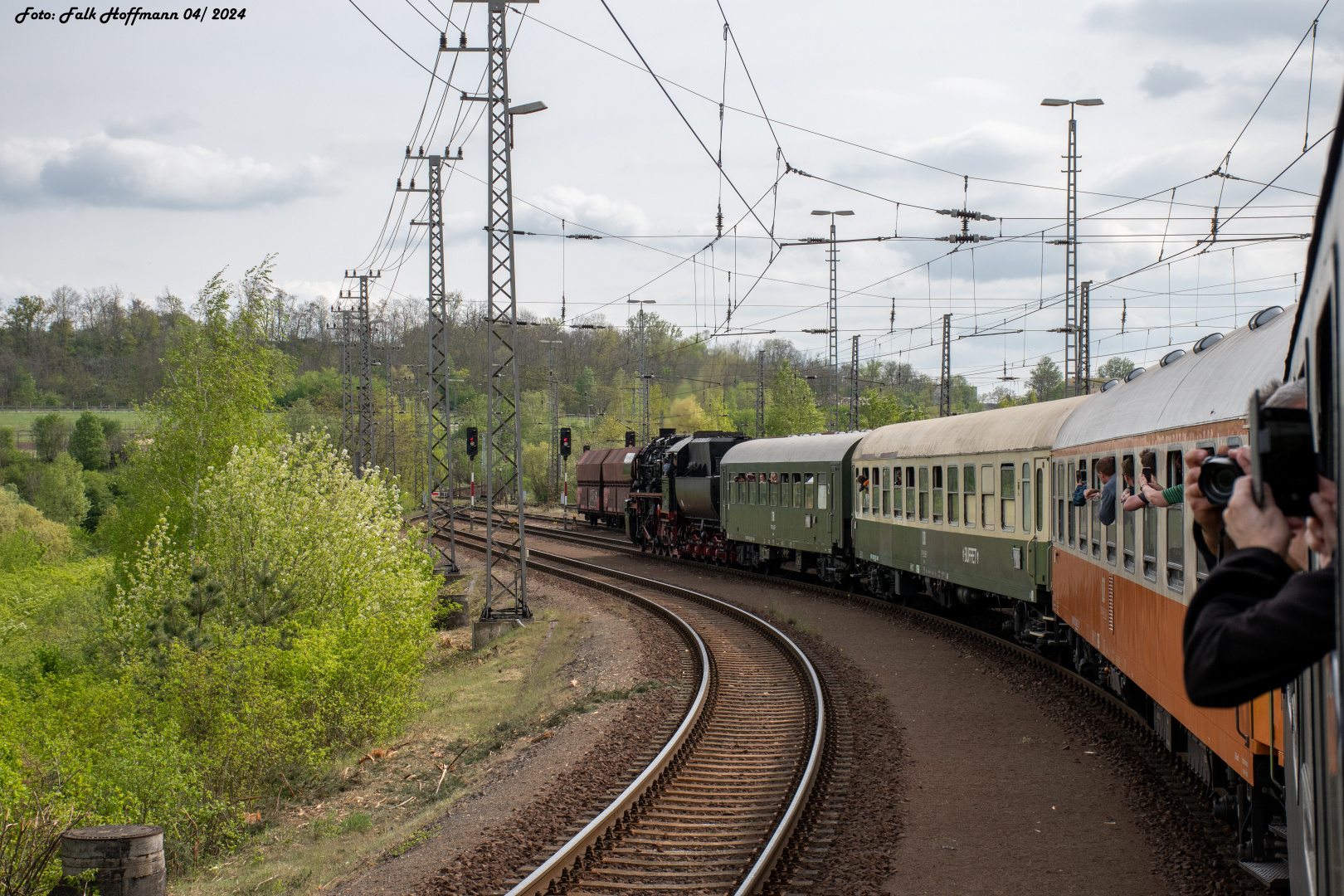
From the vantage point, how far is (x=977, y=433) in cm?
1694

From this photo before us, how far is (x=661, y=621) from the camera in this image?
21.1m

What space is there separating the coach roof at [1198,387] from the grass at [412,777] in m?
6.69

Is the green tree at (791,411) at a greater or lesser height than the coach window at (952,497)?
greater

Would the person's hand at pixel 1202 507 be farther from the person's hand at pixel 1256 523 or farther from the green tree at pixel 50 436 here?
the green tree at pixel 50 436

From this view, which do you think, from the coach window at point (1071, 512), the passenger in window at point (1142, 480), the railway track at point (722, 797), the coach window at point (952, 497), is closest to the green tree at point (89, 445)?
the railway track at point (722, 797)

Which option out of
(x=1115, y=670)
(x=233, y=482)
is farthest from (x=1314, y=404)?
(x=233, y=482)

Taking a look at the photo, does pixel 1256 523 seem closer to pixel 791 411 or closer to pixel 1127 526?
pixel 1127 526

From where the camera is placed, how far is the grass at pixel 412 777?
944 cm

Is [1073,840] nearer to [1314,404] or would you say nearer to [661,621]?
[1314,404]

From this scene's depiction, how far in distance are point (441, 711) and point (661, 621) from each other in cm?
519

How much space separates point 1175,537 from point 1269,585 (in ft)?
19.4

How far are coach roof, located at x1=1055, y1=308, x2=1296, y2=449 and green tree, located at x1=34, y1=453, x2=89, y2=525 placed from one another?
71117 mm

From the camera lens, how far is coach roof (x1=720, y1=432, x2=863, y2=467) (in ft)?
78.5

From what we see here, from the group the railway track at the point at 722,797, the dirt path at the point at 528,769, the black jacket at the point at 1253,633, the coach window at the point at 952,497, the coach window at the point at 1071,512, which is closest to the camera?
the black jacket at the point at 1253,633
